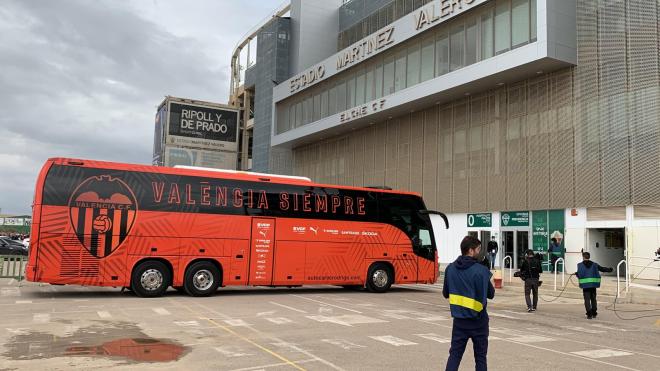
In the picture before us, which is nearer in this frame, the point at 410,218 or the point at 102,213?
the point at 102,213

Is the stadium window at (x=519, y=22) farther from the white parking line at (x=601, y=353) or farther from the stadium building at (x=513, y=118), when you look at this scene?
the white parking line at (x=601, y=353)

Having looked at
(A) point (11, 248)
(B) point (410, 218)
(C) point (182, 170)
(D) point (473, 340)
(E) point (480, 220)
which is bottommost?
(A) point (11, 248)

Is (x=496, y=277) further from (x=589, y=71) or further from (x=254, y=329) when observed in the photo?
(x=254, y=329)

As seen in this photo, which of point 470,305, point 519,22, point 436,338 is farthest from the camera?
point 519,22

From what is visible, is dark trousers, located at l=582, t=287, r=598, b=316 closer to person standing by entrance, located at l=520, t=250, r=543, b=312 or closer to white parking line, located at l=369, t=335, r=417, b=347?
person standing by entrance, located at l=520, t=250, r=543, b=312

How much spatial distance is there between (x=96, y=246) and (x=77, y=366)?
Result: 8.72 m

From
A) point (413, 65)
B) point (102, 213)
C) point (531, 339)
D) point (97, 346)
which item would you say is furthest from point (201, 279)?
point (413, 65)

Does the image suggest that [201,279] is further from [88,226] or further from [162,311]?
[162,311]

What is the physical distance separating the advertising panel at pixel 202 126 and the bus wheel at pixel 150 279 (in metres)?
47.9

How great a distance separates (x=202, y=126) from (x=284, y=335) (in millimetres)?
56696

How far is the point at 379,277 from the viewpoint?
773 inches

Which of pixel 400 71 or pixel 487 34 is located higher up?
pixel 487 34

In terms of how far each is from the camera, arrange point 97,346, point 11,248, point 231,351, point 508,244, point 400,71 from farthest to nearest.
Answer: point 11,248 < point 400,71 < point 508,244 < point 97,346 < point 231,351

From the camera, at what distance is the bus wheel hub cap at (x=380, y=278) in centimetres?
1956
